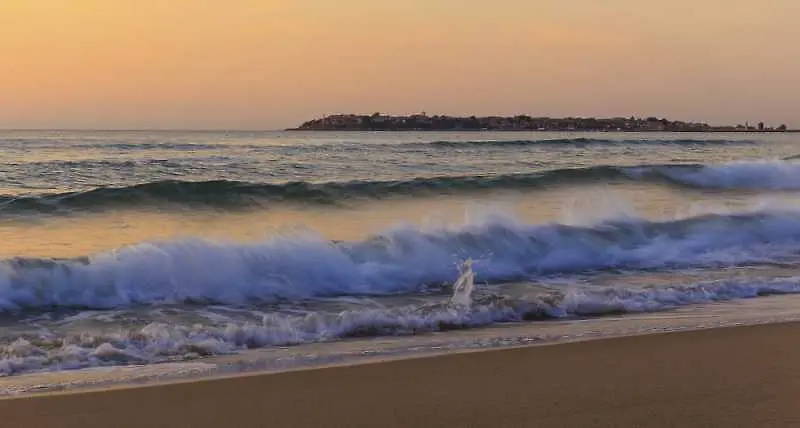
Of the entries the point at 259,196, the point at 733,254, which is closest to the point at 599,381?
the point at 733,254

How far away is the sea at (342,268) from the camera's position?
5312mm

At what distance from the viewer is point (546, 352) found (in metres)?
4.92

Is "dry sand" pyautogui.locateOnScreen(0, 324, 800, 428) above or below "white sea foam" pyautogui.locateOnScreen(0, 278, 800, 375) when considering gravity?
above

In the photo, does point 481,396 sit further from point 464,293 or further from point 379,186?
point 379,186

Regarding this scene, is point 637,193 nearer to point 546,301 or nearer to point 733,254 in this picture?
point 733,254

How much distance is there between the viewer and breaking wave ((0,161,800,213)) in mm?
13008

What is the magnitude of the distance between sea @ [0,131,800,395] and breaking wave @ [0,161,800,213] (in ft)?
0.22

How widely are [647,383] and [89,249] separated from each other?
699cm

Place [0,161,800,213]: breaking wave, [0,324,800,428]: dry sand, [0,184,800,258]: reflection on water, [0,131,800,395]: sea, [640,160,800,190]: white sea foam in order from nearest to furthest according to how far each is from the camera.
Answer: [0,324,800,428]: dry sand
[0,131,800,395]: sea
[0,184,800,258]: reflection on water
[0,161,800,213]: breaking wave
[640,160,800,190]: white sea foam

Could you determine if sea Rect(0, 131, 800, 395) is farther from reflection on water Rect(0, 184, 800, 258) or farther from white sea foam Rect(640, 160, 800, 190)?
white sea foam Rect(640, 160, 800, 190)

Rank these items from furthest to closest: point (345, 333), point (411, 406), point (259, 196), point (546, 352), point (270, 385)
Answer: point (259, 196) → point (345, 333) → point (546, 352) → point (270, 385) → point (411, 406)

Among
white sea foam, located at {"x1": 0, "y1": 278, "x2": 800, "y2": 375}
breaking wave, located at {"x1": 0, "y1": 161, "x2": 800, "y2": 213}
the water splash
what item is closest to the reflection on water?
breaking wave, located at {"x1": 0, "y1": 161, "x2": 800, "y2": 213}

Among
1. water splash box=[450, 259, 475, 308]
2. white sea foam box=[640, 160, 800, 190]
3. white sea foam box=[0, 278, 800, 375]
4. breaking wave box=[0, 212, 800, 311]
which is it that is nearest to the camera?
white sea foam box=[0, 278, 800, 375]

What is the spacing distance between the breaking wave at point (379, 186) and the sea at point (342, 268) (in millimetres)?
68
